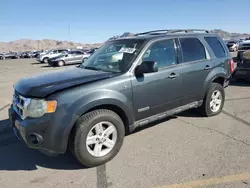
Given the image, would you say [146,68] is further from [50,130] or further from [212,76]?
[212,76]

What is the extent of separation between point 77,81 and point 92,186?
143 cm

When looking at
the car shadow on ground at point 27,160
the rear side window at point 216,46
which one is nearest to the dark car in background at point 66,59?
the rear side window at point 216,46

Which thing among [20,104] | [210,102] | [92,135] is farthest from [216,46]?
[20,104]

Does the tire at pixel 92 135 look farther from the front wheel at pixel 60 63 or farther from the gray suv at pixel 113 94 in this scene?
the front wheel at pixel 60 63

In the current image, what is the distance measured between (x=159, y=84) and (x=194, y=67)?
1028 millimetres

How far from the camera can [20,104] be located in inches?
136

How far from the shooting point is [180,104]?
4.58m

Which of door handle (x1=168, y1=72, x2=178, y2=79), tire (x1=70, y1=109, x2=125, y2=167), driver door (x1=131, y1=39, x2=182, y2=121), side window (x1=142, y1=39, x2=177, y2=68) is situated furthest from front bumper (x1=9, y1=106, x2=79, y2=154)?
door handle (x1=168, y1=72, x2=178, y2=79)

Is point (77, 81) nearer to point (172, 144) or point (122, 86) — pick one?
point (122, 86)

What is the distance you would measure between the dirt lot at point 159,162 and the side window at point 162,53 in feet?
4.37

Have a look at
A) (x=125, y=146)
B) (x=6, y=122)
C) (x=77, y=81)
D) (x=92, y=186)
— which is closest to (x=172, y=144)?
(x=125, y=146)

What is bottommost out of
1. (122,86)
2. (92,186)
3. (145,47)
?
(92,186)

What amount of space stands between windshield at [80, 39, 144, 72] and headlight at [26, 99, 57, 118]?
4.11 ft

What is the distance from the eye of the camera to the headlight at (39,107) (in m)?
3.07
